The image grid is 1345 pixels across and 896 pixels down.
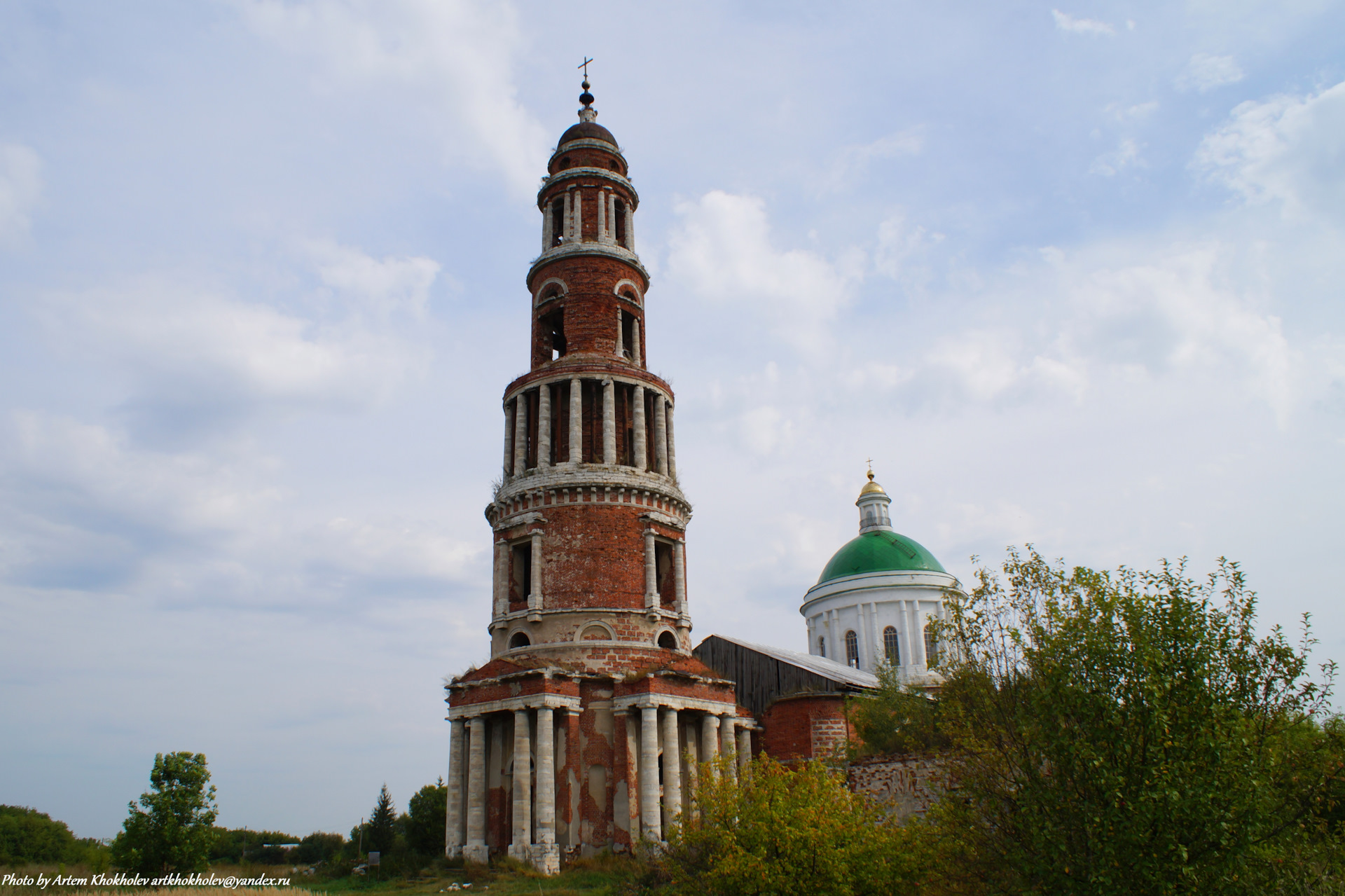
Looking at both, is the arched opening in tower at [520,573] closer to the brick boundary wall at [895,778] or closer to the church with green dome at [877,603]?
the brick boundary wall at [895,778]

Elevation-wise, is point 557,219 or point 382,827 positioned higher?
point 557,219

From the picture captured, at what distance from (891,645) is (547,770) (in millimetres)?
29066

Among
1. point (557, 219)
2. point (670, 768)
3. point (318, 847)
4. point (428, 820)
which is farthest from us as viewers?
point (318, 847)

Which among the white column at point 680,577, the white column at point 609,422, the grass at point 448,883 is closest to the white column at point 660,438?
the white column at point 609,422

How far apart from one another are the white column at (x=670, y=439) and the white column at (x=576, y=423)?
3006mm

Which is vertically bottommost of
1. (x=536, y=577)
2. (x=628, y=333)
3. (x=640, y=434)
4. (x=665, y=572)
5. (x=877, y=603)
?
(x=536, y=577)

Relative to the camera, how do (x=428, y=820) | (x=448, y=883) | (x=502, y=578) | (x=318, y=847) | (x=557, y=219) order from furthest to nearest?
(x=318, y=847)
(x=428, y=820)
(x=557, y=219)
(x=502, y=578)
(x=448, y=883)

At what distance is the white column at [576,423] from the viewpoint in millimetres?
26672

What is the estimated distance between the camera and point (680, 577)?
27.4m

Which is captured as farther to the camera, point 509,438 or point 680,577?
point 509,438

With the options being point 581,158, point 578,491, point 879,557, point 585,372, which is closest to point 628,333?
point 585,372

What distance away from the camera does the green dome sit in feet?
157

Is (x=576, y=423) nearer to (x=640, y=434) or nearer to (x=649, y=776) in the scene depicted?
(x=640, y=434)

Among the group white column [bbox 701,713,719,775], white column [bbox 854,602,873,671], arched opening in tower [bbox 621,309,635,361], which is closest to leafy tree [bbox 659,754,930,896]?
white column [bbox 701,713,719,775]
